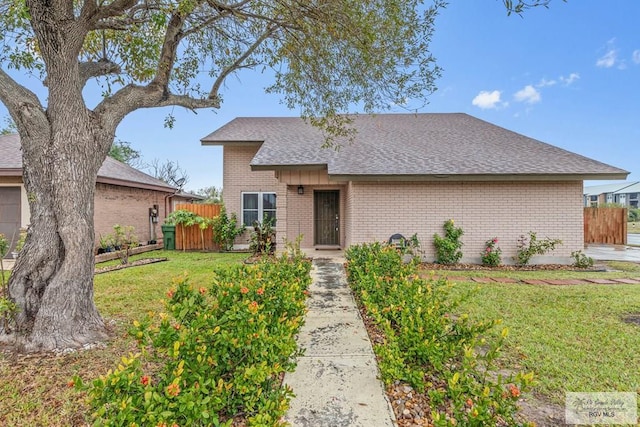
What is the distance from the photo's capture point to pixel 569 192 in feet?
30.3

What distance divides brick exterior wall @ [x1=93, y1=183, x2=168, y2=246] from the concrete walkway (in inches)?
400

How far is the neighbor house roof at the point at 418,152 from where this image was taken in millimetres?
8867

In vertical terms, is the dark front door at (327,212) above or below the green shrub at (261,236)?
above

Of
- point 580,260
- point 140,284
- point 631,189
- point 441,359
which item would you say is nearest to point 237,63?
point 140,284

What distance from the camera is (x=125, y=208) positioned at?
13.0m

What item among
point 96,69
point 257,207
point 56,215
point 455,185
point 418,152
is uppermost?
point 96,69

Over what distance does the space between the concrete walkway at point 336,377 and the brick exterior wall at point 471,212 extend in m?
5.03

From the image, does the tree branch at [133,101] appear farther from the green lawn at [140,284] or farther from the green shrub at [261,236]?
the green shrub at [261,236]

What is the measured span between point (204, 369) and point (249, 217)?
11188 millimetres

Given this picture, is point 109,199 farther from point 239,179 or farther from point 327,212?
point 327,212

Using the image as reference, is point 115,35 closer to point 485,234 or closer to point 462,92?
point 485,234

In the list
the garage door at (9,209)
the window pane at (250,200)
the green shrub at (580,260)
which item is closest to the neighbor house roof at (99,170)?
the garage door at (9,209)

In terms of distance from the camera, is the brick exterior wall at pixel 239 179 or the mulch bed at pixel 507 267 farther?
the brick exterior wall at pixel 239 179

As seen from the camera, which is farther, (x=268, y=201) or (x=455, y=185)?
(x=268, y=201)
